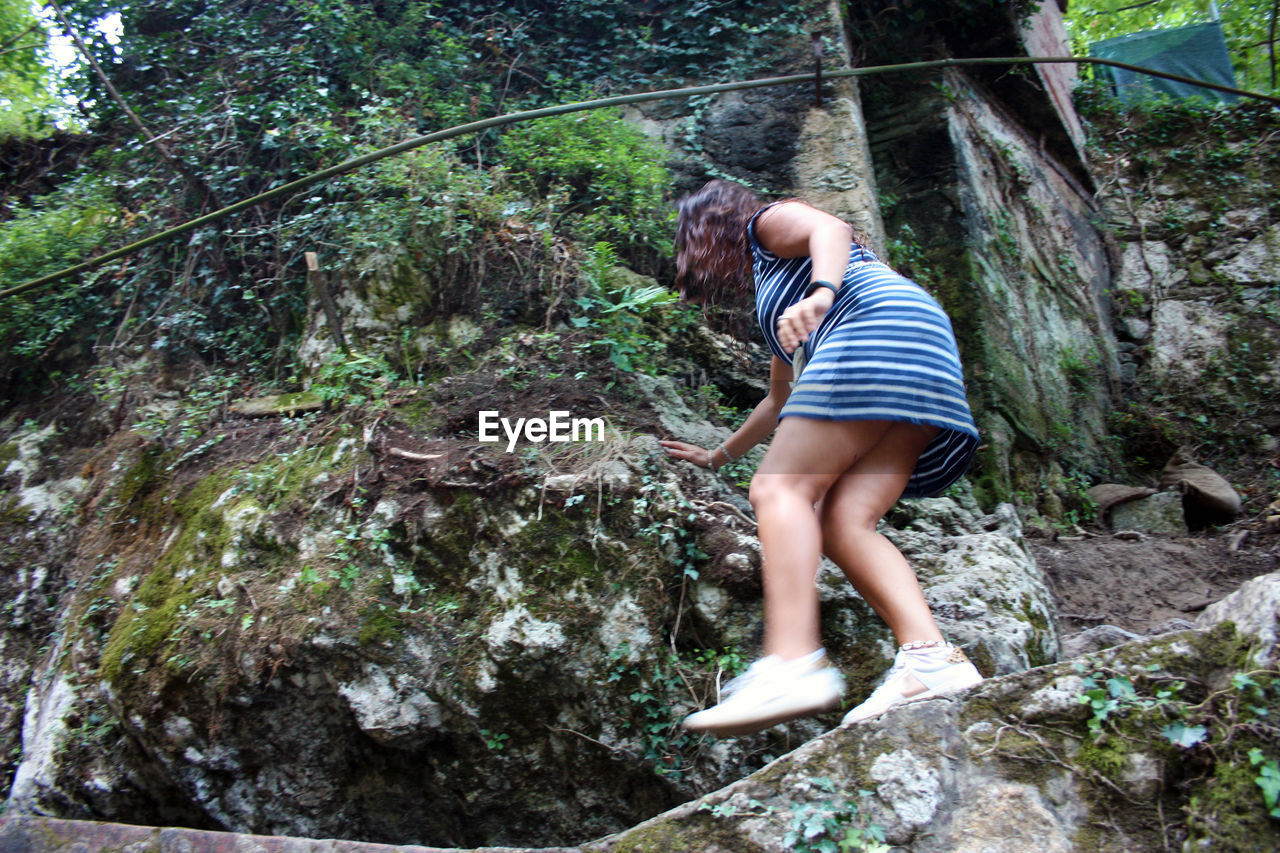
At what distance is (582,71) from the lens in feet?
18.7

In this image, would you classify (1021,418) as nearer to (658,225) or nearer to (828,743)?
(658,225)

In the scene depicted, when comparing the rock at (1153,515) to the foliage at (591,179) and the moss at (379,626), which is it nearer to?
the foliage at (591,179)

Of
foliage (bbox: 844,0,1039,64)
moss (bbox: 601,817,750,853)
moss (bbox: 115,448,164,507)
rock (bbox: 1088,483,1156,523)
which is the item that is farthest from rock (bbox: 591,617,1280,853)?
foliage (bbox: 844,0,1039,64)

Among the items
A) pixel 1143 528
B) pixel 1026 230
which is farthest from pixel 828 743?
pixel 1026 230

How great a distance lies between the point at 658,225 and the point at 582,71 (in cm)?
186

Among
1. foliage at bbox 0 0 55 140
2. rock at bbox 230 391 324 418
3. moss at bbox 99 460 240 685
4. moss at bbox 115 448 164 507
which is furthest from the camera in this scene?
foliage at bbox 0 0 55 140

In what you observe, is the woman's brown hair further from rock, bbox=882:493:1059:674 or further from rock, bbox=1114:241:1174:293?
rock, bbox=1114:241:1174:293

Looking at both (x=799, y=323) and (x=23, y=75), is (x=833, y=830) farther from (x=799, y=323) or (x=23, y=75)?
(x=23, y=75)

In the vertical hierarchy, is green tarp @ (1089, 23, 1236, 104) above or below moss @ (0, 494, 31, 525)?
above

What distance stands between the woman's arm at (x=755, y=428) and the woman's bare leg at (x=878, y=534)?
0.37m

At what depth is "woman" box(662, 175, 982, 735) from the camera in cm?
185

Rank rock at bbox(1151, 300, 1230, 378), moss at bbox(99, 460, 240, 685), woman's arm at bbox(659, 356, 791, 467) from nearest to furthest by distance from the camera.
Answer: woman's arm at bbox(659, 356, 791, 467), moss at bbox(99, 460, 240, 685), rock at bbox(1151, 300, 1230, 378)

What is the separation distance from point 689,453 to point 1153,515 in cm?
414

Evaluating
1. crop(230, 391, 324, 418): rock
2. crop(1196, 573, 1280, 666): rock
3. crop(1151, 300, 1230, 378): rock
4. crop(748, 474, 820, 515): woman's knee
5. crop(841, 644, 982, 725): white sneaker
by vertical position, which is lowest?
crop(1151, 300, 1230, 378): rock
